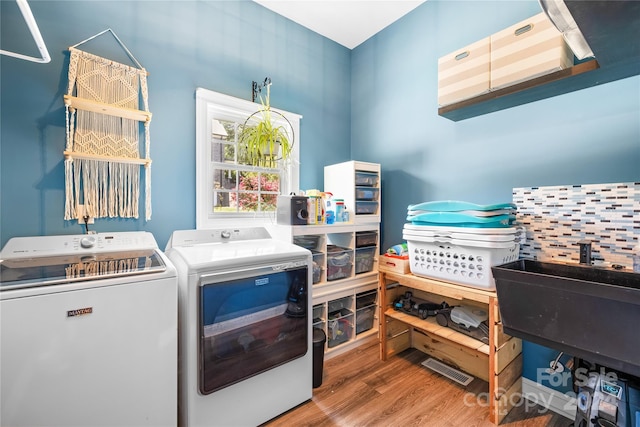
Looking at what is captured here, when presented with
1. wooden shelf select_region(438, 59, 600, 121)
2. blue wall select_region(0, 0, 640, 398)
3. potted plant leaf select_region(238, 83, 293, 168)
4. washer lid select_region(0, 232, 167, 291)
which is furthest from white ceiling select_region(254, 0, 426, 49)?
washer lid select_region(0, 232, 167, 291)

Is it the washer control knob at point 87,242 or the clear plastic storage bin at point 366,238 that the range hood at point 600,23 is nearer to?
the clear plastic storage bin at point 366,238

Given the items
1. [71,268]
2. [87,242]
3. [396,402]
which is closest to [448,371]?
[396,402]

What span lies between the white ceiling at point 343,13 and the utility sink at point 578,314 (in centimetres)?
245

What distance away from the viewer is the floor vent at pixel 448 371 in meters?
1.98

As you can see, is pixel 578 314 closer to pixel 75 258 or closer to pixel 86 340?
pixel 86 340

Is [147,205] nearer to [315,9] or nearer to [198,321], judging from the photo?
[198,321]

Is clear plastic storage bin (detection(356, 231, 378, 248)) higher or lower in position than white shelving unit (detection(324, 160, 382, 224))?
lower

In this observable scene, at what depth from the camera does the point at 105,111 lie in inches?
66.9

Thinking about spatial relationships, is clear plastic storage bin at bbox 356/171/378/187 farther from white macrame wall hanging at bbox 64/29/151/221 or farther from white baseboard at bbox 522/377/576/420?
white baseboard at bbox 522/377/576/420

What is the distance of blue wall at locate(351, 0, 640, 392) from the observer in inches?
60.2

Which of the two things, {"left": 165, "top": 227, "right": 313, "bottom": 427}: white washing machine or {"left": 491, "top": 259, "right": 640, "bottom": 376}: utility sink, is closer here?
{"left": 491, "top": 259, "right": 640, "bottom": 376}: utility sink

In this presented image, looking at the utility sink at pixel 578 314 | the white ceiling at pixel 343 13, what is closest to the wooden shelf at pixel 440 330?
the utility sink at pixel 578 314

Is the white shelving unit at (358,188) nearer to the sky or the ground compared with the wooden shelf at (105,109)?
nearer to the ground

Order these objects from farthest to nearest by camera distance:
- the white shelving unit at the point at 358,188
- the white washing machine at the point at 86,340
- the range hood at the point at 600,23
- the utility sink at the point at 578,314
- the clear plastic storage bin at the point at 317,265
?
the white shelving unit at the point at 358,188, the clear plastic storage bin at the point at 317,265, the white washing machine at the point at 86,340, the utility sink at the point at 578,314, the range hood at the point at 600,23
